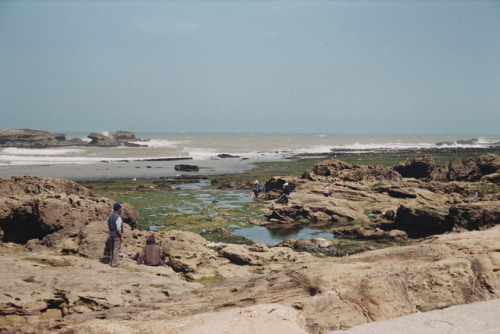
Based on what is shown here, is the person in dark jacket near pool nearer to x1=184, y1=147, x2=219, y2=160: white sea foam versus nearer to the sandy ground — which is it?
the sandy ground

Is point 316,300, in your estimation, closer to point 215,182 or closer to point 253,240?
point 253,240

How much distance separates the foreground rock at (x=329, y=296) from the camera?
20.6 ft

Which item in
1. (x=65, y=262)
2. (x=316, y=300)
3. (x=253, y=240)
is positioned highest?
(x=316, y=300)

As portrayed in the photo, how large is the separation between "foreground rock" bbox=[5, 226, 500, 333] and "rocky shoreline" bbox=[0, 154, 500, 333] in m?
0.02

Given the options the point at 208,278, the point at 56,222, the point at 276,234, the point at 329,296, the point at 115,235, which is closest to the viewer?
the point at 329,296

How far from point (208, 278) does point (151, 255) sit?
76.5 inches

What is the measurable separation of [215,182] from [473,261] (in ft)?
109

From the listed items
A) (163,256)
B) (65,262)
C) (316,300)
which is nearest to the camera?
(316,300)

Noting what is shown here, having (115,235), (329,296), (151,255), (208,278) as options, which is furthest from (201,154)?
(329,296)

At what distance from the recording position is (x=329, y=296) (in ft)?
22.3

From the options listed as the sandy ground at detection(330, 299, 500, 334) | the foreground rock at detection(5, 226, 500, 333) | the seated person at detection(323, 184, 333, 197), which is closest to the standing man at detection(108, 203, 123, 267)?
the foreground rock at detection(5, 226, 500, 333)

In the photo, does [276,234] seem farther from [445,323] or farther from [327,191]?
[445,323]

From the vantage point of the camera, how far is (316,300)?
6762 millimetres

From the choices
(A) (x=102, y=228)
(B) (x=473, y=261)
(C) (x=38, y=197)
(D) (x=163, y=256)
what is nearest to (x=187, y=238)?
(D) (x=163, y=256)
